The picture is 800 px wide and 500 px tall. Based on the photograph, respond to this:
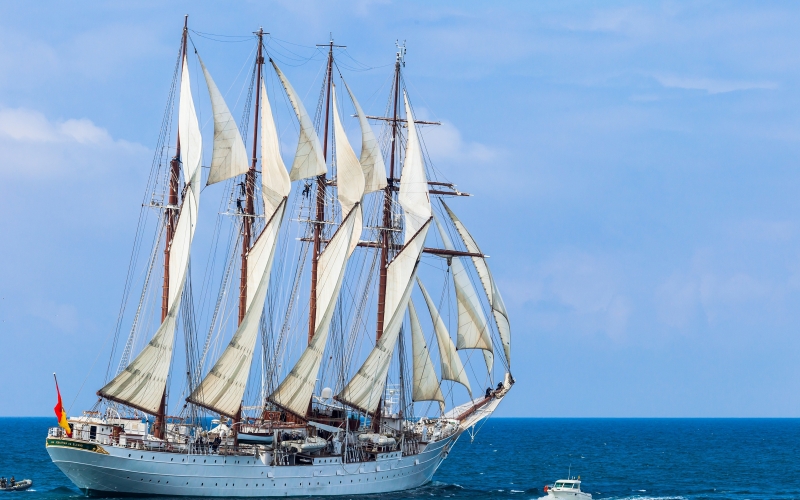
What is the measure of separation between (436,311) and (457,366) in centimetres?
406

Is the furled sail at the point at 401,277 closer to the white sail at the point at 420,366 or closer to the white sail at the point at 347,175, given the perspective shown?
the white sail at the point at 420,366

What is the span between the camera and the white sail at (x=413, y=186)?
77.8 meters

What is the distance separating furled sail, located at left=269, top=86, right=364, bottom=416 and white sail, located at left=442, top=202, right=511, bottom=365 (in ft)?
35.1

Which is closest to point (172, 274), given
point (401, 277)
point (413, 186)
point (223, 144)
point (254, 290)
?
point (254, 290)

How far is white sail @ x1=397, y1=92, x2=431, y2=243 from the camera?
77750mm

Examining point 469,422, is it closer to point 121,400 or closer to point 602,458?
point 121,400

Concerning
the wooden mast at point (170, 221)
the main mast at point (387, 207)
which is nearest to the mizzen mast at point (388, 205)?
the main mast at point (387, 207)

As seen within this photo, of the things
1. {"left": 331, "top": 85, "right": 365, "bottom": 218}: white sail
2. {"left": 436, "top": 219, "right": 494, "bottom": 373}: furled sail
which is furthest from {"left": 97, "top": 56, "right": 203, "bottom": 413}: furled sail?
{"left": 436, "top": 219, "right": 494, "bottom": 373}: furled sail

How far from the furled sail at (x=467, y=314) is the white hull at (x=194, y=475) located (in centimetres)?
1382

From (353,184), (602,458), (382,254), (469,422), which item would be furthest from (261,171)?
(602,458)

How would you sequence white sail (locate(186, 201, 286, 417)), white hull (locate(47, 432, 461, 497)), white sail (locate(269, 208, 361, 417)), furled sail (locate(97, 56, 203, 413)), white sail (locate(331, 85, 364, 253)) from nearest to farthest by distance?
white hull (locate(47, 432, 461, 497)) → furled sail (locate(97, 56, 203, 413)) → white sail (locate(186, 201, 286, 417)) → white sail (locate(269, 208, 361, 417)) → white sail (locate(331, 85, 364, 253))

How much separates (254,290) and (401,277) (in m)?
10.6

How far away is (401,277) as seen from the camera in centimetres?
7606

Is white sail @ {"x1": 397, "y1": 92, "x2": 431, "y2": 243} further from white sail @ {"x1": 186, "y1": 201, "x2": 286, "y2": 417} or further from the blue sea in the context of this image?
the blue sea
